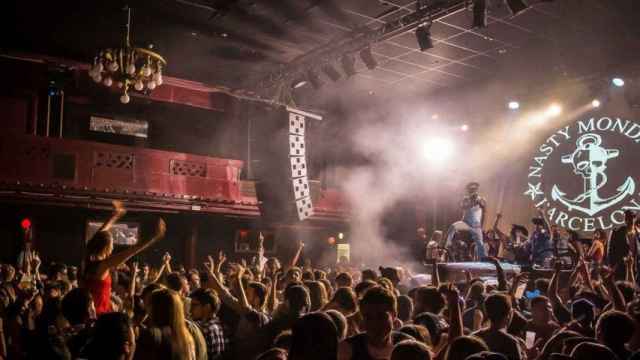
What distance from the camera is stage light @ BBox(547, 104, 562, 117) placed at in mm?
16094

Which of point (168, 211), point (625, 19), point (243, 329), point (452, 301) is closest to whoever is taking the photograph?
point (452, 301)

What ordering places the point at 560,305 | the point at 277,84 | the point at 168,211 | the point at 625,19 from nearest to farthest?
the point at 560,305 < the point at 625,19 < the point at 277,84 < the point at 168,211

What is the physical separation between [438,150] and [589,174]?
5.01m

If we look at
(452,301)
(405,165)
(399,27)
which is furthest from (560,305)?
(405,165)

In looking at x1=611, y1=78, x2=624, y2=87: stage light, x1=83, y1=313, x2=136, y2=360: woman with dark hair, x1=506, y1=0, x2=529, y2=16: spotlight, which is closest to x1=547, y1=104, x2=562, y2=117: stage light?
x1=611, y1=78, x2=624, y2=87: stage light

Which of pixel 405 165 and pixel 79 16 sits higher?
pixel 79 16

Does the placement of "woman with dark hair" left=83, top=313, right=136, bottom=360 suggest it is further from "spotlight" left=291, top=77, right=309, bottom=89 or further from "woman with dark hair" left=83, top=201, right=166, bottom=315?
"spotlight" left=291, top=77, right=309, bottom=89

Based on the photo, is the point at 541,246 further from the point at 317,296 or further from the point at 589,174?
the point at 317,296

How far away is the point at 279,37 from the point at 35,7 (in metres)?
5.00

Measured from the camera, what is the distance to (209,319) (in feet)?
14.6

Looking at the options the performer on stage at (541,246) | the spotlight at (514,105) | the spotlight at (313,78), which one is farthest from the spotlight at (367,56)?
the spotlight at (514,105)

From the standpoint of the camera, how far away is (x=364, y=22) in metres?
12.1

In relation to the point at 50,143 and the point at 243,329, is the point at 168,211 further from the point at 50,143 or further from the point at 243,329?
the point at 243,329

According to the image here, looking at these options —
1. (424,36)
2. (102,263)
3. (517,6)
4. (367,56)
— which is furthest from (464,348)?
(367,56)
